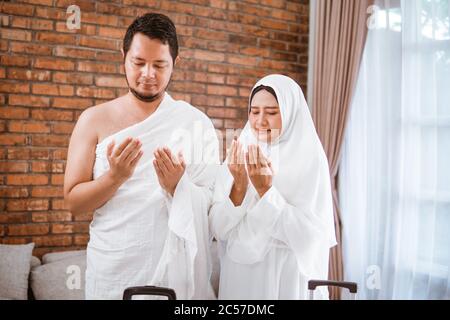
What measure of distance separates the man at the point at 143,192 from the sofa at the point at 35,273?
0.34 meters

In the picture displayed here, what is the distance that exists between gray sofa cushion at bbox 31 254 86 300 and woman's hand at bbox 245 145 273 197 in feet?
2.65

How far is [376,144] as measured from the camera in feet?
8.87

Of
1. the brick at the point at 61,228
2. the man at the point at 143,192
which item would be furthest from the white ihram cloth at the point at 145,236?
the brick at the point at 61,228

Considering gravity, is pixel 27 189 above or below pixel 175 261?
above

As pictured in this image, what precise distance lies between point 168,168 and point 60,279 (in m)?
0.75

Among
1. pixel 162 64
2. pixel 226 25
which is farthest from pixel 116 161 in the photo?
pixel 226 25

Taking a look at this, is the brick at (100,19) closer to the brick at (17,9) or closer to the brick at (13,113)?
the brick at (17,9)

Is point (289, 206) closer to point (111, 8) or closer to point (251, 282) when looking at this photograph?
point (251, 282)

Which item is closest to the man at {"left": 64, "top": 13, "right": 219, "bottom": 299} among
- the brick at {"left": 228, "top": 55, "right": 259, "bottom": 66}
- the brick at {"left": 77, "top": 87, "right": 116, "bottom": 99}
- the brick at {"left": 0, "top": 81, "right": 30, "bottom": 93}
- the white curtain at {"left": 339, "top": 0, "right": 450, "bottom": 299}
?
the brick at {"left": 77, "top": 87, "right": 116, "bottom": 99}

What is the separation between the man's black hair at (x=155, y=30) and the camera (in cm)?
175

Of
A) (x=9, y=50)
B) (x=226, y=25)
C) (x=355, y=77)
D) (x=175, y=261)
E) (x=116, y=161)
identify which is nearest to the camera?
(x=116, y=161)

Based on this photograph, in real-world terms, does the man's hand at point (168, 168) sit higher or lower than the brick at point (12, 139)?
lower

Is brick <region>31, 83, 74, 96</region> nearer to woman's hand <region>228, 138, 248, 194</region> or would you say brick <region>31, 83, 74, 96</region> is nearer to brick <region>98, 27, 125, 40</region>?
brick <region>98, 27, 125, 40</region>
